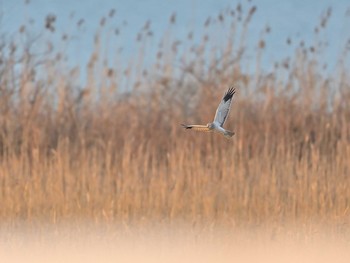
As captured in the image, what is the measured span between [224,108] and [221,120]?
0.17 feet

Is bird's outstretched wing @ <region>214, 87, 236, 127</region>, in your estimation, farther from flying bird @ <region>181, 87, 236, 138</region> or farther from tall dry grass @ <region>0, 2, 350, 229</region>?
tall dry grass @ <region>0, 2, 350, 229</region>

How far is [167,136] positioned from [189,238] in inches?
94.7

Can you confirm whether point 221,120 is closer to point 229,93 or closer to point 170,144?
point 229,93

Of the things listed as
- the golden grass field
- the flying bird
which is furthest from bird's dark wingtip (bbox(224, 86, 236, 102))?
the golden grass field

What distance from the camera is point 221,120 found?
147 centimetres

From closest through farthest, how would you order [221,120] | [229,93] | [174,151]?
[221,120] < [229,93] < [174,151]

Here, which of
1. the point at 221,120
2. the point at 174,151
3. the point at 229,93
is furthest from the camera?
the point at 174,151

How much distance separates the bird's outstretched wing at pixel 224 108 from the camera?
4.82ft

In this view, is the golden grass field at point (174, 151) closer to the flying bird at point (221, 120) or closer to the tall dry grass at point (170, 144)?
the tall dry grass at point (170, 144)

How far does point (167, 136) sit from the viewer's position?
19.7ft

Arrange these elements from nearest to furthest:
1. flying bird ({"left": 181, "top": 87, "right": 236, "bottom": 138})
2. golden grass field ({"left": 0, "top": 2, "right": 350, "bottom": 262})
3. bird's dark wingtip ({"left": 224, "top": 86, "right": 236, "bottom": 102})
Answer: flying bird ({"left": 181, "top": 87, "right": 236, "bottom": 138})
bird's dark wingtip ({"left": 224, "top": 86, "right": 236, "bottom": 102})
golden grass field ({"left": 0, "top": 2, "right": 350, "bottom": 262})

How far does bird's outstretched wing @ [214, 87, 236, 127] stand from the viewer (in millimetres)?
1469

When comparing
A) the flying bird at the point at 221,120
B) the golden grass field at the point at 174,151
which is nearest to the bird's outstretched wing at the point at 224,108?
the flying bird at the point at 221,120

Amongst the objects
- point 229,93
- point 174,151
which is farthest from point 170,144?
point 229,93
